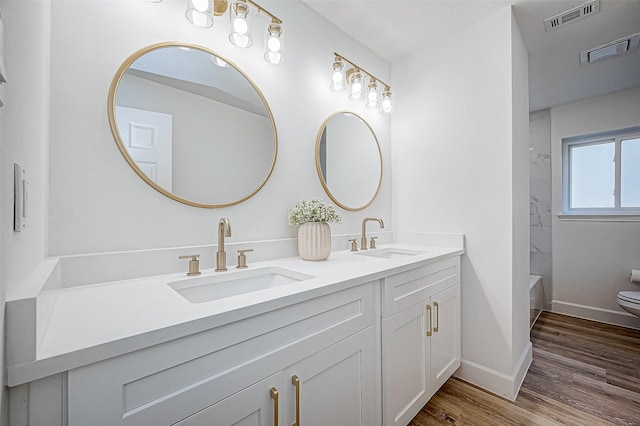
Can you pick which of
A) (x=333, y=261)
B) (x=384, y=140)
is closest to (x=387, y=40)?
(x=384, y=140)

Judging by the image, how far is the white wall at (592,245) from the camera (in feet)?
9.01

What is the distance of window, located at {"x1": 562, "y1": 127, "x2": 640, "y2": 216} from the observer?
2.88 metres

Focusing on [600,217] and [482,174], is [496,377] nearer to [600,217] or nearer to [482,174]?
[482,174]

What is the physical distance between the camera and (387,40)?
206 cm

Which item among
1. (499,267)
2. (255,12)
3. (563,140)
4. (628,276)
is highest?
(255,12)

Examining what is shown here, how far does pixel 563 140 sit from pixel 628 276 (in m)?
1.52

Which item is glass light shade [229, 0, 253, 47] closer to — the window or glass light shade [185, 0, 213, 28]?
glass light shade [185, 0, 213, 28]

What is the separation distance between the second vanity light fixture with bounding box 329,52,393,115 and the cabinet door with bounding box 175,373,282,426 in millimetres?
1616

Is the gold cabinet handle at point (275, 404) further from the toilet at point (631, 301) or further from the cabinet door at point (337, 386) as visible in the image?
the toilet at point (631, 301)

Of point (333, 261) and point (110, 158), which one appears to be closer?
point (110, 158)

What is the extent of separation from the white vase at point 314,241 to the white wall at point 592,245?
3.11 m

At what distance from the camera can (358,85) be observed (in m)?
1.87

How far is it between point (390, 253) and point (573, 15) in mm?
1880

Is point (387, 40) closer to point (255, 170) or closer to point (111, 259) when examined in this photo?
point (255, 170)
